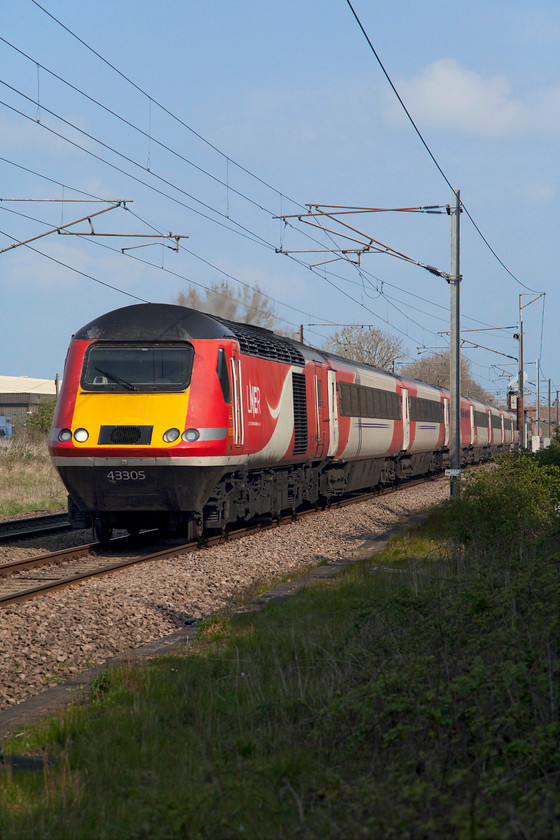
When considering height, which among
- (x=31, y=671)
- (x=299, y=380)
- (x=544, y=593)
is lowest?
(x=31, y=671)

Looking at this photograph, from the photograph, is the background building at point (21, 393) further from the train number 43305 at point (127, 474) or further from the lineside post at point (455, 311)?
the train number 43305 at point (127, 474)

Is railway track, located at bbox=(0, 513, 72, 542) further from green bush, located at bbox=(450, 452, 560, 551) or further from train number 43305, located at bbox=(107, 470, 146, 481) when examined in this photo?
green bush, located at bbox=(450, 452, 560, 551)

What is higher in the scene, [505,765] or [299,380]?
[299,380]

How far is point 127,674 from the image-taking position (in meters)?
6.45

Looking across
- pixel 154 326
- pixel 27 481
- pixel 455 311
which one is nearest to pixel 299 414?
pixel 455 311

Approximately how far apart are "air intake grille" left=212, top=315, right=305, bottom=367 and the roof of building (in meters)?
82.9

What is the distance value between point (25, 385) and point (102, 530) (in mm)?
91131

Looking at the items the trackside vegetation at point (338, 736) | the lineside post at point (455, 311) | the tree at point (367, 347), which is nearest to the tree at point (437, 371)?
the tree at point (367, 347)

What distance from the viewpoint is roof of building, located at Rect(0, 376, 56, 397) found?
97.2 meters

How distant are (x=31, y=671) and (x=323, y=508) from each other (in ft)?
47.6

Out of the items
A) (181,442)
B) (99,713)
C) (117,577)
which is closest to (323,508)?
(181,442)

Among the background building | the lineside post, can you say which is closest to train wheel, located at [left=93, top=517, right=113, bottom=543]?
the lineside post

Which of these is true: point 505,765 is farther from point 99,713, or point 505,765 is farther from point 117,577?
point 117,577

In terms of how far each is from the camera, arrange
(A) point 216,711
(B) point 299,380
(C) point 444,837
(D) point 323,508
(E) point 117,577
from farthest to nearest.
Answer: (D) point 323,508 < (B) point 299,380 < (E) point 117,577 < (A) point 216,711 < (C) point 444,837
